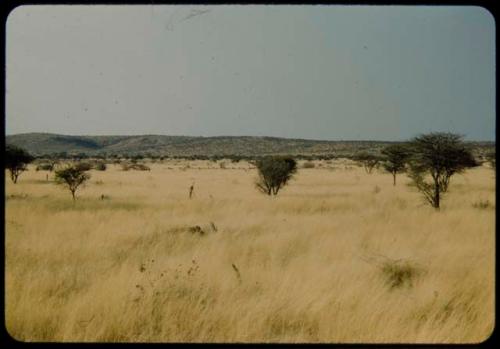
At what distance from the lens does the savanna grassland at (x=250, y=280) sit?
177 inches

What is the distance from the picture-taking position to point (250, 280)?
5961mm

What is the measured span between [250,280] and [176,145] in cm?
13020

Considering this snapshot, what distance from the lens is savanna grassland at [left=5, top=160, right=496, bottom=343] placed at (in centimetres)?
449

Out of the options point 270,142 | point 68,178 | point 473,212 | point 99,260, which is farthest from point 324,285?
point 270,142

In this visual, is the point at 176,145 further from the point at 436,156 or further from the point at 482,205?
the point at 482,205

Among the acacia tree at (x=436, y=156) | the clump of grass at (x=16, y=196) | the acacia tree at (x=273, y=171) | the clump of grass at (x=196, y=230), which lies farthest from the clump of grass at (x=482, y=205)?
the clump of grass at (x=16, y=196)

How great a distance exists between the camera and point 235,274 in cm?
627

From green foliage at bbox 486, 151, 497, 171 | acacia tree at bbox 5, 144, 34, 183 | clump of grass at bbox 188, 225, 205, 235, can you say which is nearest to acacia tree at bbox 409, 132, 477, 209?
green foliage at bbox 486, 151, 497, 171

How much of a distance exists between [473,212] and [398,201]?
12.2 feet

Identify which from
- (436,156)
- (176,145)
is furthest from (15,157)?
(176,145)

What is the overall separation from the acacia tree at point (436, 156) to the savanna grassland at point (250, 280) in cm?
391

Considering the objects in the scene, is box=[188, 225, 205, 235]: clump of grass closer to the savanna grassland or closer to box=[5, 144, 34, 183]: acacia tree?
the savanna grassland

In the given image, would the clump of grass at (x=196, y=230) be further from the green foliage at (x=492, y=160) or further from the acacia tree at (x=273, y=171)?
the acacia tree at (x=273, y=171)

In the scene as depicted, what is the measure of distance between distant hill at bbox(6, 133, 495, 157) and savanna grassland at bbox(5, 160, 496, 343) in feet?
350
